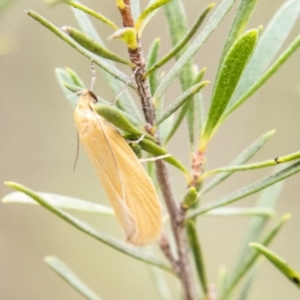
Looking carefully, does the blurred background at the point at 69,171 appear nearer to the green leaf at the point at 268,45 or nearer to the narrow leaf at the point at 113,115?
the green leaf at the point at 268,45

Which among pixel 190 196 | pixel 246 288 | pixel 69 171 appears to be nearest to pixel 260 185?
pixel 190 196

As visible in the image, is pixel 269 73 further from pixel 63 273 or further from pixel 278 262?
pixel 63 273

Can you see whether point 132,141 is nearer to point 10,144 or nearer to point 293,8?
point 293,8

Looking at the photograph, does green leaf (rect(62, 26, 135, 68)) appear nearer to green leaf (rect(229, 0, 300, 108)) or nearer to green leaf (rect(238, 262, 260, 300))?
green leaf (rect(229, 0, 300, 108))

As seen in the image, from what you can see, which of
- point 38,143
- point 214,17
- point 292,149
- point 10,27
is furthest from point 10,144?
point 214,17

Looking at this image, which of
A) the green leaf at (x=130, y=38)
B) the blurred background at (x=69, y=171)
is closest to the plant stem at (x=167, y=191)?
the green leaf at (x=130, y=38)
